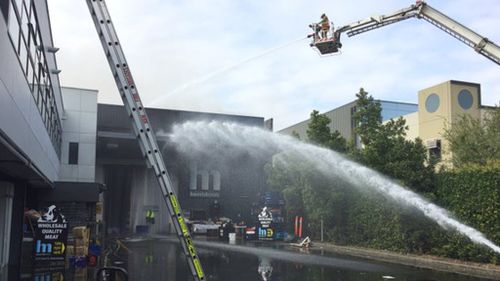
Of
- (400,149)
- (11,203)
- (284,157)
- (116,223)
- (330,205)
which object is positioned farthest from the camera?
(116,223)

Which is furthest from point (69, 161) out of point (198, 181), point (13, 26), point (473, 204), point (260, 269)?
point (13, 26)

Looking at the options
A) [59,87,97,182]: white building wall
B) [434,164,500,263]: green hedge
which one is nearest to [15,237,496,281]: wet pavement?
[434,164,500,263]: green hedge

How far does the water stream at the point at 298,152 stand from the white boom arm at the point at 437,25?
7810 mm

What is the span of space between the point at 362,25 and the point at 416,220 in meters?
16.3

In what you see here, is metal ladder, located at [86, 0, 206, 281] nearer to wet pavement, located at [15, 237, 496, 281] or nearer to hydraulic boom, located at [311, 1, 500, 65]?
wet pavement, located at [15, 237, 496, 281]

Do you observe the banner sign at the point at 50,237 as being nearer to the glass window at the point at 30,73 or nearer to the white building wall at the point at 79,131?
the glass window at the point at 30,73

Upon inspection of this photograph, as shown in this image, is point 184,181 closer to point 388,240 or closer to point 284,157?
point 284,157

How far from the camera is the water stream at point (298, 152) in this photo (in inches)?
815

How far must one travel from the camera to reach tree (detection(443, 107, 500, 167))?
25641 mm

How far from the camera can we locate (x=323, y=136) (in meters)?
29.2

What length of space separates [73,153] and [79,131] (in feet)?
5.13

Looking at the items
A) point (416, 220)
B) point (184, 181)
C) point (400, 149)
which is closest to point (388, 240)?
point (416, 220)

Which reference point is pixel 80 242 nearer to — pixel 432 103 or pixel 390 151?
pixel 390 151

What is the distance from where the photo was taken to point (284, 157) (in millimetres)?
33438
